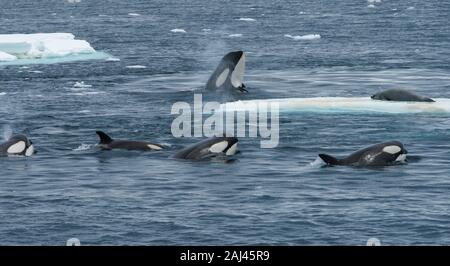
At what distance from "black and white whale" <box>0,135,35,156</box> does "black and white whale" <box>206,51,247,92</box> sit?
13.8 metres

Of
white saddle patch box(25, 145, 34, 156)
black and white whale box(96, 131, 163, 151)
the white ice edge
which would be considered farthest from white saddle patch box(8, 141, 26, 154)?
the white ice edge

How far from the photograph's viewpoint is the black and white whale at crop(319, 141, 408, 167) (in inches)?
1061

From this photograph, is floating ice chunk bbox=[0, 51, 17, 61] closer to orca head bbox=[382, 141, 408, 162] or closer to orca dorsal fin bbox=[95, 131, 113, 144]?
orca dorsal fin bbox=[95, 131, 113, 144]

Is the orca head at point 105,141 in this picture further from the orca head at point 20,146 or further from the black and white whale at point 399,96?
the black and white whale at point 399,96

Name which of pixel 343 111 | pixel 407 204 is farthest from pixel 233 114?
pixel 407 204

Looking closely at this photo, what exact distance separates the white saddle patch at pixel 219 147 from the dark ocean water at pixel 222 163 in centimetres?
52

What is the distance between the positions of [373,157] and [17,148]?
9.35 metres

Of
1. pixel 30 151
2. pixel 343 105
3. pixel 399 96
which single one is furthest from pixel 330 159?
pixel 399 96

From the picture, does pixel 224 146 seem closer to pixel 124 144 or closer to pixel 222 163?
pixel 222 163

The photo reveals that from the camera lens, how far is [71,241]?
1942 centimetres

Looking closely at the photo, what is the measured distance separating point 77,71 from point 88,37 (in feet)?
71.3

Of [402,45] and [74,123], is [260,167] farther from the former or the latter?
[402,45]

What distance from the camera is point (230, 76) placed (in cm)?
4238

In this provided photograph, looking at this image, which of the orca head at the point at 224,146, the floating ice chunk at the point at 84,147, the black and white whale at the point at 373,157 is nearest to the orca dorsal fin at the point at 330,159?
the black and white whale at the point at 373,157
